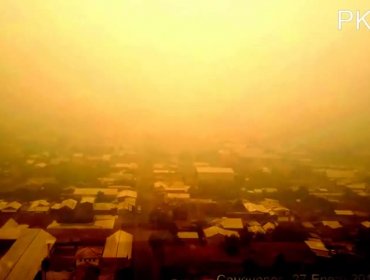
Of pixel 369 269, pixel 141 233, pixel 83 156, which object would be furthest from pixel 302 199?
pixel 83 156

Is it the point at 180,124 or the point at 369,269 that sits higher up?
the point at 180,124

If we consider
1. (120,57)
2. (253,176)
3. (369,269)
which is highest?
(120,57)

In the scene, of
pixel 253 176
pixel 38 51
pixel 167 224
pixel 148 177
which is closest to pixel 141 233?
pixel 167 224

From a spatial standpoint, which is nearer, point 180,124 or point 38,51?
point 38,51

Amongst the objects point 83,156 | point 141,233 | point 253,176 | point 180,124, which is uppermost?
point 180,124

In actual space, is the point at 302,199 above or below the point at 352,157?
below

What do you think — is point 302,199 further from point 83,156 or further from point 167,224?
point 83,156

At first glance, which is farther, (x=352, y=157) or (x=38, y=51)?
(x=352, y=157)

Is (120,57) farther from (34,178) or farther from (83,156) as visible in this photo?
(34,178)
